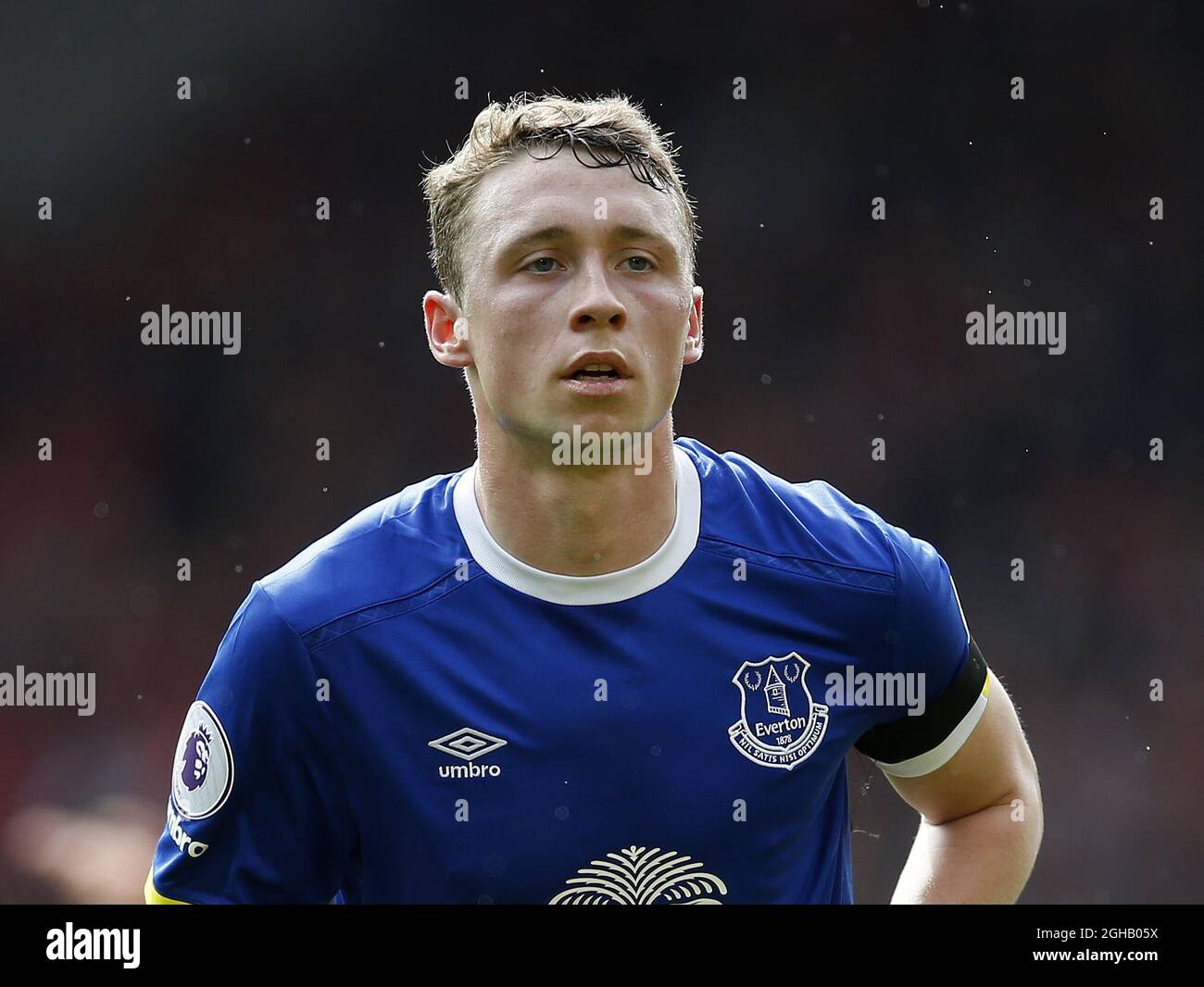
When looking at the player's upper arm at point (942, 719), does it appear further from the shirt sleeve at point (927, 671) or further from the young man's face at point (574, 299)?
the young man's face at point (574, 299)

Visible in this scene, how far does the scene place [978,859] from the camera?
2.88 m

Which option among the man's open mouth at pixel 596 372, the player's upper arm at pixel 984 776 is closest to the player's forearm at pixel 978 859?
the player's upper arm at pixel 984 776

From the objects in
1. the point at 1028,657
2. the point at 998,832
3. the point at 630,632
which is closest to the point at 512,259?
the point at 630,632

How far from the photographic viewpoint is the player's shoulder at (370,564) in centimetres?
257

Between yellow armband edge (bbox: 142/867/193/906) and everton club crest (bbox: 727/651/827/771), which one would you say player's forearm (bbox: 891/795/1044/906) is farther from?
yellow armband edge (bbox: 142/867/193/906)

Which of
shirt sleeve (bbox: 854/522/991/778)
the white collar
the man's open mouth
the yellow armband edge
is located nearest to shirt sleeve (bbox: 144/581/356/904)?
the yellow armband edge

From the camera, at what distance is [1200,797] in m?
6.87

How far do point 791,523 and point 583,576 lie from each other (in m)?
0.48

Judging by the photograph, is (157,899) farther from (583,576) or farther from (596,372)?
(596,372)

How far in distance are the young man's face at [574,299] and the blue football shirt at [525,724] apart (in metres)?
0.33

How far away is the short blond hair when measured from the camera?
8.76 ft

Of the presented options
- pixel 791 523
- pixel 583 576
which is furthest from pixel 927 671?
pixel 583 576

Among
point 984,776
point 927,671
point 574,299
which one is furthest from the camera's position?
point 984,776

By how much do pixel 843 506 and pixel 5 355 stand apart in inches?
224
